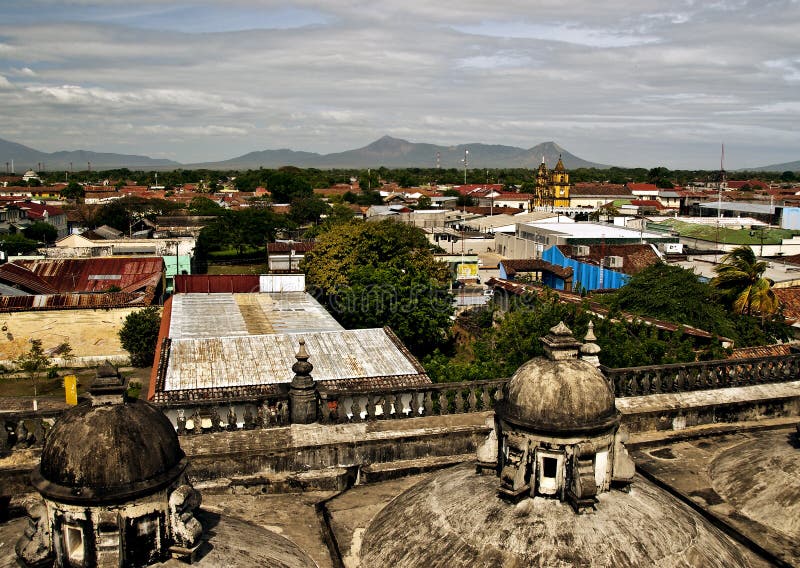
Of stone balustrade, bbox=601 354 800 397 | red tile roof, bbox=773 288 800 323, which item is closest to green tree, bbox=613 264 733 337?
red tile roof, bbox=773 288 800 323

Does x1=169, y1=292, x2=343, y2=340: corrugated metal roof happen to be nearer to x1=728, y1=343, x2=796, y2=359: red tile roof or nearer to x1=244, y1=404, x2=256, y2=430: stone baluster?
x1=728, y1=343, x2=796, y2=359: red tile roof

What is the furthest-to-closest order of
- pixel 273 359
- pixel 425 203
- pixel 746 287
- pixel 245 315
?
pixel 425 203
pixel 245 315
pixel 746 287
pixel 273 359

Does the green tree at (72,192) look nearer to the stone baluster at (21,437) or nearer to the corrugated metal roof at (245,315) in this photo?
the corrugated metal roof at (245,315)

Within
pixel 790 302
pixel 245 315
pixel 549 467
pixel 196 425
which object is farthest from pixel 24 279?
pixel 549 467

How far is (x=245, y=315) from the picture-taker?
99.9ft

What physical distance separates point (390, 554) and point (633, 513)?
2.41m

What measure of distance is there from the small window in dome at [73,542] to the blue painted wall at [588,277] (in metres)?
39.7

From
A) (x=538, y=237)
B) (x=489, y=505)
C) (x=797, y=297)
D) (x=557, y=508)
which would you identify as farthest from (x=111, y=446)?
(x=538, y=237)

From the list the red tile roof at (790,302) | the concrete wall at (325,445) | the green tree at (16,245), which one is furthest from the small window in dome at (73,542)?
the green tree at (16,245)

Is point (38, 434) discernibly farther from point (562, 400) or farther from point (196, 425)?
point (562, 400)

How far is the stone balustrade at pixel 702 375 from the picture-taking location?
464 inches

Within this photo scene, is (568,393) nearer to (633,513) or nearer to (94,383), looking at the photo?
(633,513)

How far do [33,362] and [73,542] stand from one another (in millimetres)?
36826

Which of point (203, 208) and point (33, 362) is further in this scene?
point (203, 208)
